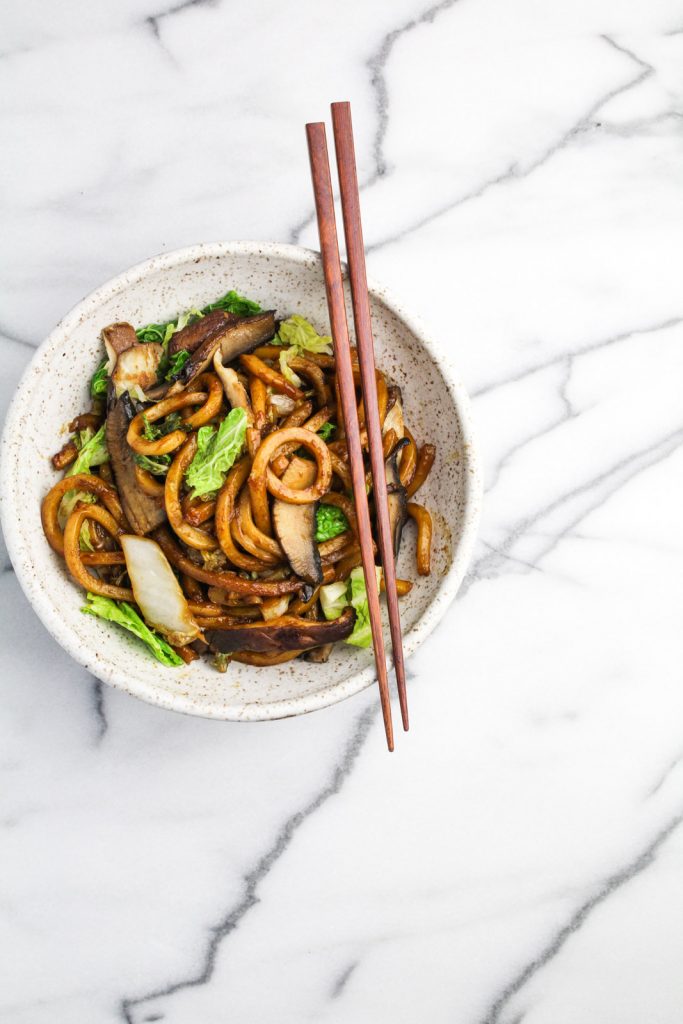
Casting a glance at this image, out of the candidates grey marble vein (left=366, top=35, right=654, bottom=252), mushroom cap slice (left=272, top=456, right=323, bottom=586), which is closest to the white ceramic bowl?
mushroom cap slice (left=272, top=456, right=323, bottom=586)

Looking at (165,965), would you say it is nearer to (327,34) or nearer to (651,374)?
(651,374)

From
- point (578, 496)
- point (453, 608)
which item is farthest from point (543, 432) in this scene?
point (453, 608)

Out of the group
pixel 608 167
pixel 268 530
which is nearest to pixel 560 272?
pixel 608 167

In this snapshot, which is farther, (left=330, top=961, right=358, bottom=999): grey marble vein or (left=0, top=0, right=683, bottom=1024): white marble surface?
(left=330, top=961, right=358, bottom=999): grey marble vein

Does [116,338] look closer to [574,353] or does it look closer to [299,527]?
[299,527]

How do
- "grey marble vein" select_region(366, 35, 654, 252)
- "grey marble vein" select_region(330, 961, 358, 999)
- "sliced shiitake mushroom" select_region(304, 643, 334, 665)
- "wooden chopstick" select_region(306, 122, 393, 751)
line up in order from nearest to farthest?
"wooden chopstick" select_region(306, 122, 393, 751) → "sliced shiitake mushroom" select_region(304, 643, 334, 665) → "grey marble vein" select_region(366, 35, 654, 252) → "grey marble vein" select_region(330, 961, 358, 999)

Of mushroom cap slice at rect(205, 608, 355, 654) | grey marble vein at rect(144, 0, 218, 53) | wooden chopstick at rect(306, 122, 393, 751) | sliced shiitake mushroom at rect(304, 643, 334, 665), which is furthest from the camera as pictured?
grey marble vein at rect(144, 0, 218, 53)

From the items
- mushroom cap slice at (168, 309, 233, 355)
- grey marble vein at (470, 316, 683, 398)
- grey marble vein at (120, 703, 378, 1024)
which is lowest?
grey marble vein at (120, 703, 378, 1024)

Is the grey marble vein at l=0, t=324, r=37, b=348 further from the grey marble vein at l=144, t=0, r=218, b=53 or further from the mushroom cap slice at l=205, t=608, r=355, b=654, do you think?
the mushroom cap slice at l=205, t=608, r=355, b=654
